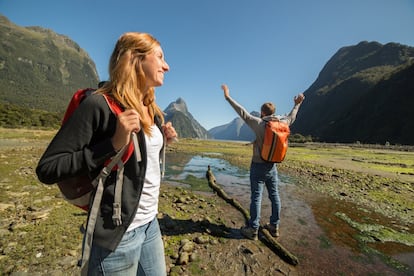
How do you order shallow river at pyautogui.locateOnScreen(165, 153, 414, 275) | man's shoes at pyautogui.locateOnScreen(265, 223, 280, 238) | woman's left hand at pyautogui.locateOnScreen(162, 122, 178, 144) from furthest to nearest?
man's shoes at pyautogui.locateOnScreen(265, 223, 280, 238)
shallow river at pyautogui.locateOnScreen(165, 153, 414, 275)
woman's left hand at pyautogui.locateOnScreen(162, 122, 178, 144)

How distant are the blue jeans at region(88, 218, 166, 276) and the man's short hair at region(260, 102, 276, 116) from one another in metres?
4.59

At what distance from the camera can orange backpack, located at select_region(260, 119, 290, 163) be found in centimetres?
535

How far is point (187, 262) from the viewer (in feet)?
15.3

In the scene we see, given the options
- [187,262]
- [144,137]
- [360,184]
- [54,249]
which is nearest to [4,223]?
[54,249]

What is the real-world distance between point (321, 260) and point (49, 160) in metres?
6.03

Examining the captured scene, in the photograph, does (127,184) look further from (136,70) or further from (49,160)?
(136,70)

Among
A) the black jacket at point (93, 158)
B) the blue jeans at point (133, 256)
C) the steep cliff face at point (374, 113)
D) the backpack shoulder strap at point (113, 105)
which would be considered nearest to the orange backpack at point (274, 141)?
the blue jeans at point (133, 256)

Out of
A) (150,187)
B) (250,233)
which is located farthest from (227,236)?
(150,187)

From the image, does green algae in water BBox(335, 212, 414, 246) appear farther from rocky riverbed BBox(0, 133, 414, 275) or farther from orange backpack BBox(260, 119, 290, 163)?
orange backpack BBox(260, 119, 290, 163)

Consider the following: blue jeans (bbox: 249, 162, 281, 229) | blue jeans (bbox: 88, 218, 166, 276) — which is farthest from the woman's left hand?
blue jeans (bbox: 249, 162, 281, 229)

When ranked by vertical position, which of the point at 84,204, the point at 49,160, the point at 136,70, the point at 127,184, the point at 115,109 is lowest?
the point at 84,204

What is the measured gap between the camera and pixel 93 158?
1.56 m

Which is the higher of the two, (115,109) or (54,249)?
(115,109)

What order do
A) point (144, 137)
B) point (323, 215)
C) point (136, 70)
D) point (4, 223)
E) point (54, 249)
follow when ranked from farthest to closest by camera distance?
point (323, 215), point (4, 223), point (54, 249), point (136, 70), point (144, 137)
